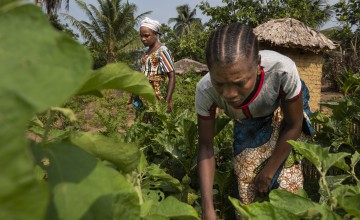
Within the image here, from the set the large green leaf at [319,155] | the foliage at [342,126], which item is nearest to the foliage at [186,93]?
the foliage at [342,126]

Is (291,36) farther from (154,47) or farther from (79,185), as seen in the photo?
(79,185)

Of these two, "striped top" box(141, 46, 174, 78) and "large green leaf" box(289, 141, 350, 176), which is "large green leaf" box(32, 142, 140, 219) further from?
"striped top" box(141, 46, 174, 78)

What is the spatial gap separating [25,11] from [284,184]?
220 centimetres

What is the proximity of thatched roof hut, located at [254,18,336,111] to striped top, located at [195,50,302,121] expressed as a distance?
1028cm

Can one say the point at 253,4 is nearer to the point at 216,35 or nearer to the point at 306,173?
the point at 306,173

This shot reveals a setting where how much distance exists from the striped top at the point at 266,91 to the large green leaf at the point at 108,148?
1484mm

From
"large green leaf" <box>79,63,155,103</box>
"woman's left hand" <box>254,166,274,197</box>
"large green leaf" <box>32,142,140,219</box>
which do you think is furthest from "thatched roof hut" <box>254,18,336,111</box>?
"large green leaf" <box>32,142,140,219</box>

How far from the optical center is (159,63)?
4.63 m

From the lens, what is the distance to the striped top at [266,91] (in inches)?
83.0

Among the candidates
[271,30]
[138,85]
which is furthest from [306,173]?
[271,30]

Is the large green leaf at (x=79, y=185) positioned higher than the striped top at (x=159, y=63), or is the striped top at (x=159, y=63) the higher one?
the large green leaf at (x=79, y=185)

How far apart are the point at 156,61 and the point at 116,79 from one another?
13.2ft

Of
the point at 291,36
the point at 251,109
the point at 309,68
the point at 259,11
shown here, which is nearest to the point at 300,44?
the point at 291,36

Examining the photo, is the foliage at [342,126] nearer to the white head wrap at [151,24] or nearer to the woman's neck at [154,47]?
the woman's neck at [154,47]
